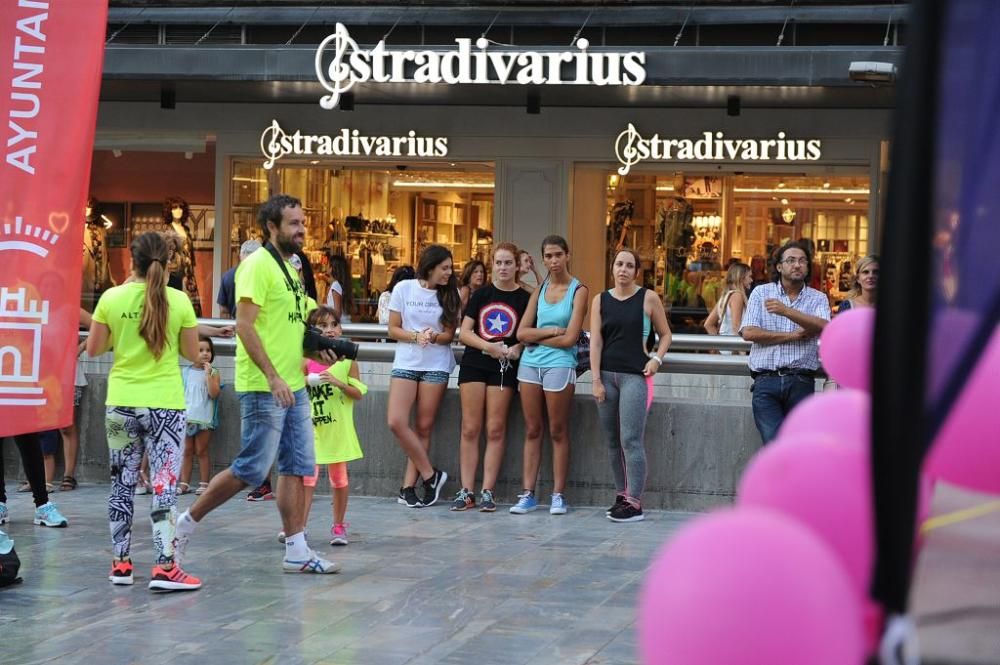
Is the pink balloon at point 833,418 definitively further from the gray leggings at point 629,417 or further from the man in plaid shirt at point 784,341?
the gray leggings at point 629,417

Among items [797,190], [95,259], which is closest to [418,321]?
[797,190]

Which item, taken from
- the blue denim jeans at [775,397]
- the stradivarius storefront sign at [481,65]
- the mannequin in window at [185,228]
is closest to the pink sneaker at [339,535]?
the blue denim jeans at [775,397]

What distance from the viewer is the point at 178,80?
666 inches

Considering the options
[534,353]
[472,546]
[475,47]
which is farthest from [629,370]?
[475,47]

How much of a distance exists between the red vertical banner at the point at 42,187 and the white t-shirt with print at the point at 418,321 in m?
3.58

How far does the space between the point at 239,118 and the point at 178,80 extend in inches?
90.7

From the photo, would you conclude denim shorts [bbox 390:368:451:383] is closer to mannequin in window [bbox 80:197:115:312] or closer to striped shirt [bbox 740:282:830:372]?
striped shirt [bbox 740:282:830:372]

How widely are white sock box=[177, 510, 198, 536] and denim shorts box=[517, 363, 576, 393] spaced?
3.48 metres

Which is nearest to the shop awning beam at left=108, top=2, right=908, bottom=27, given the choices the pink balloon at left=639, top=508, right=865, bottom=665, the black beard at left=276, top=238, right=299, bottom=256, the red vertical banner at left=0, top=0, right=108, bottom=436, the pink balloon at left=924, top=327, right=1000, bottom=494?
the black beard at left=276, top=238, right=299, bottom=256

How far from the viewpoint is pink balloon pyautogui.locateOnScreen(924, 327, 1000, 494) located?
219 centimetres

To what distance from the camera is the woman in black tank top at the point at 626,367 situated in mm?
10086

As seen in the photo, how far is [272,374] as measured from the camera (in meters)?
7.45

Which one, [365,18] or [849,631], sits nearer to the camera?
[849,631]

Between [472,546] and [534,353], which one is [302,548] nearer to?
[472,546]
